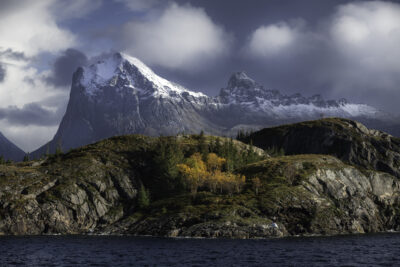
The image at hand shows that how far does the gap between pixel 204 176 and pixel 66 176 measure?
58897 mm

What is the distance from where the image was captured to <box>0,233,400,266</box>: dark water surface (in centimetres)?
8819

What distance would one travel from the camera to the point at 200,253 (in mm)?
102875

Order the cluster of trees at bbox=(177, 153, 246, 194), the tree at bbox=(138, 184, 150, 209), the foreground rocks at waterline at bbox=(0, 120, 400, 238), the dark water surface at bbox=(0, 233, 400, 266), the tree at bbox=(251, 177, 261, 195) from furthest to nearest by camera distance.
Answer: the cluster of trees at bbox=(177, 153, 246, 194) < the tree at bbox=(138, 184, 150, 209) < the tree at bbox=(251, 177, 261, 195) < the foreground rocks at waterline at bbox=(0, 120, 400, 238) < the dark water surface at bbox=(0, 233, 400, 266)

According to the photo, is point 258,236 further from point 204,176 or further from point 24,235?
point 24,235

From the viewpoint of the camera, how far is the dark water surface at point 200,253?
8819 centimetres

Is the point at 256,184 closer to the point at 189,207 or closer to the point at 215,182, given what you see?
the point at 215,182

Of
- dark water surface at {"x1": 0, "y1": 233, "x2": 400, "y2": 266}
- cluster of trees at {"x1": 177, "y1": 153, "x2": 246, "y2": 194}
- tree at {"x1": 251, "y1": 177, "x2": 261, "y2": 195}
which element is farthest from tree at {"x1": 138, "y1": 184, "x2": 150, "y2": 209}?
dark water surface at {"x1": 0, "y1": 233, "x2": 400, "y2": 266}

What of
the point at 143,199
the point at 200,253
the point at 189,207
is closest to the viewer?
the point at 200,253

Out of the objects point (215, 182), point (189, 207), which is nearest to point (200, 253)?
point (189, 207)

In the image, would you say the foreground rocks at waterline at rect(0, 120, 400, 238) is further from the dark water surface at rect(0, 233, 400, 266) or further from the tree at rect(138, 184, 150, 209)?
the dark water surface at rect(0, 233, 400, 266)

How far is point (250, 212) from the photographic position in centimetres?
16138

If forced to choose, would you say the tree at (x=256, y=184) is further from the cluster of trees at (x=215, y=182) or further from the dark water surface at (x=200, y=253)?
the dark water surface at (x=200, y=253)

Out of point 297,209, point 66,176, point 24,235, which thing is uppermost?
point 66,176

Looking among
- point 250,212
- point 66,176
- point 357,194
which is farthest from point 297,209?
point 66,176
